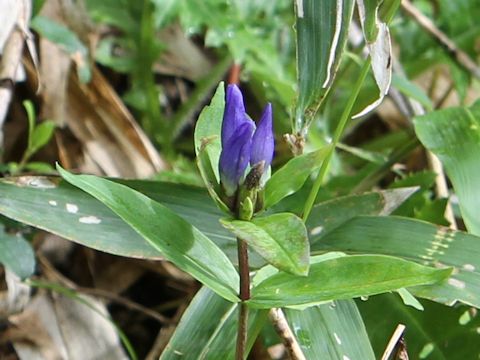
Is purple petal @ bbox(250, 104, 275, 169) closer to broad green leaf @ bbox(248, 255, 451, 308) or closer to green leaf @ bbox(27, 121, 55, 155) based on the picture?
broad green leaf @ bbox(248, 255, 451, 308)

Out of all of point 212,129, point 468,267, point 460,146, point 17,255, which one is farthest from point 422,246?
point 17,255

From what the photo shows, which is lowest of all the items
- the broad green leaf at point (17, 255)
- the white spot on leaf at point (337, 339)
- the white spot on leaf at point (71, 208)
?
the broad green leaf at point (17, 255)

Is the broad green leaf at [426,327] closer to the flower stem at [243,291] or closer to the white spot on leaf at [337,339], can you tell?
the white spot on leaf at [337,339]

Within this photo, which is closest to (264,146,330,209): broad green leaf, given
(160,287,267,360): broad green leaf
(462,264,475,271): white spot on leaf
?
(160,287,267,360): broad green leaf

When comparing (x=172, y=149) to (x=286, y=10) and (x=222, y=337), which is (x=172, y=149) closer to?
(x=286, y=10)

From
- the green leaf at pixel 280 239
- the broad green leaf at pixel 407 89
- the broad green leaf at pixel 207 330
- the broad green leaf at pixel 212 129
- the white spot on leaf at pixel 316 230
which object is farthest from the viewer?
the broad green leaf at pixel 407 89

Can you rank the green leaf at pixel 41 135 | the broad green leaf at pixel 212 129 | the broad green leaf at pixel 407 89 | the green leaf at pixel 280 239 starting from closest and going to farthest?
the green leaf at pixel 280 239
the broad green leaf at pixel 212 129
the green leaf at pixel 41 135
the broad green leaf at pixel 407 89

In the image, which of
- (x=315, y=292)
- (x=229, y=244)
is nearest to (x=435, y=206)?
(x=229, y=244)

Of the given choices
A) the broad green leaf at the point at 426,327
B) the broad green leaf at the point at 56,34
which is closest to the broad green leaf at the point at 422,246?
the broad green leaf at the point at 426,327
